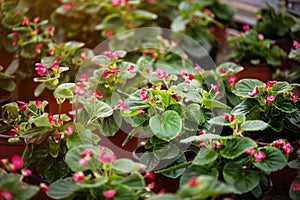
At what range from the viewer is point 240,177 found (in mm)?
1194

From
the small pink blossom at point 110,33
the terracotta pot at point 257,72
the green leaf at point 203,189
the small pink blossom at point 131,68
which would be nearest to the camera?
the green leaf at point 203,189

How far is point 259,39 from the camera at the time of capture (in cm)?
208

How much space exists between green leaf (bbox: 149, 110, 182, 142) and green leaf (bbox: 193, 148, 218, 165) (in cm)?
9

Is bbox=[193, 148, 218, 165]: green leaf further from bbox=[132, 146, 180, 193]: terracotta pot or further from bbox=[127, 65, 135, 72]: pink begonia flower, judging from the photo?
bbox=[127, 65, 135, 72]: pink begonia flower

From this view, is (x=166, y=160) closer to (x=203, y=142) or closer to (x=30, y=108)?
(x=203, y=142)

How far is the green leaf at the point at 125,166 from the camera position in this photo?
3.59 feet

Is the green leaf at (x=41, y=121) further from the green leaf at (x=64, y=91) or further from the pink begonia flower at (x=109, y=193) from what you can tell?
the pink begonia flower at (x=109, y=193)

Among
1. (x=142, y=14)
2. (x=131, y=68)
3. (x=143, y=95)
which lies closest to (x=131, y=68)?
(x=131, y=68)

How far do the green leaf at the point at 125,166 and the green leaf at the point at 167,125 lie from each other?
0.63ft

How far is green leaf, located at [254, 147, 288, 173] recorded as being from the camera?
1.17m

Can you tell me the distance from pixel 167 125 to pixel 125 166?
230 mm

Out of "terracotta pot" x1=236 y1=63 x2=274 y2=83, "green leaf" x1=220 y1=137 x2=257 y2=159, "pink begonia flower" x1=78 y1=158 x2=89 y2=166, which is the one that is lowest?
"terracotta pot" x1=236 y1=63 x2=274 y2=83

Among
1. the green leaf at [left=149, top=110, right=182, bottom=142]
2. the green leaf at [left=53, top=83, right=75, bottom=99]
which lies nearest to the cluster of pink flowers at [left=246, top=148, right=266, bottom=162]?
the green leaf at [left=149, top=110, right=182, bottom=142]

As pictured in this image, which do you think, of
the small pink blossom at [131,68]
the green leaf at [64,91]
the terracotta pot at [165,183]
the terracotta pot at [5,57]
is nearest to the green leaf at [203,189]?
the terracotta pot at [165,183]
